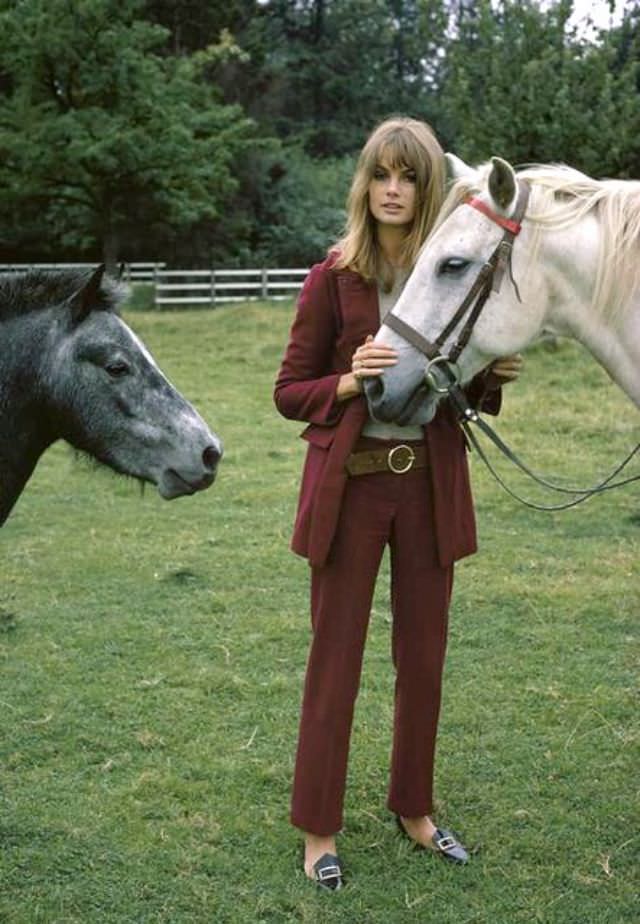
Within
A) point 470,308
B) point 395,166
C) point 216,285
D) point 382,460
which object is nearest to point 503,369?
point 470,308

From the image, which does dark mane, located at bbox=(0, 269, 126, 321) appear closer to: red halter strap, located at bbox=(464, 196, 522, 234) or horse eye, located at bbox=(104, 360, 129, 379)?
horse eye, located at bbox=(104, 360, 129, 379)

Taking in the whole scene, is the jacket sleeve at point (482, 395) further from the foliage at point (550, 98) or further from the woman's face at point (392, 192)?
the foliage at point (550, 98)

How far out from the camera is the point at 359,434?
9.23ft

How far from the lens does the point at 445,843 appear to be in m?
3.14

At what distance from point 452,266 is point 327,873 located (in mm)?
1820

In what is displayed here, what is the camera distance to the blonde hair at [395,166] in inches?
106

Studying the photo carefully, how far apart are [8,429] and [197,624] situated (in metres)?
2.44

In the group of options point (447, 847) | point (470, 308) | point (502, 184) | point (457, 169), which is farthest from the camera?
point (447, 847)

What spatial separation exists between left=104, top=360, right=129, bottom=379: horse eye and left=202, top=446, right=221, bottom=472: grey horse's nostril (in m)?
0.33

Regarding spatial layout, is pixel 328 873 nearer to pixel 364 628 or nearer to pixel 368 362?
pixel 364 628

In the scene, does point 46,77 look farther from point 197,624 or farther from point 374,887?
point 374,887

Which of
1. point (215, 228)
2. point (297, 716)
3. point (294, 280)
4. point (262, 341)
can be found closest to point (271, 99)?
point (215, 228)

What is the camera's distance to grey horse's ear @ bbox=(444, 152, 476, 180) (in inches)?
107

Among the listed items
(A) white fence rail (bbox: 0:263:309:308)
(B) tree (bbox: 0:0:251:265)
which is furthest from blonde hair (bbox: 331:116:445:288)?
(A) white fence rail (bbox: 0:263:309:308)
